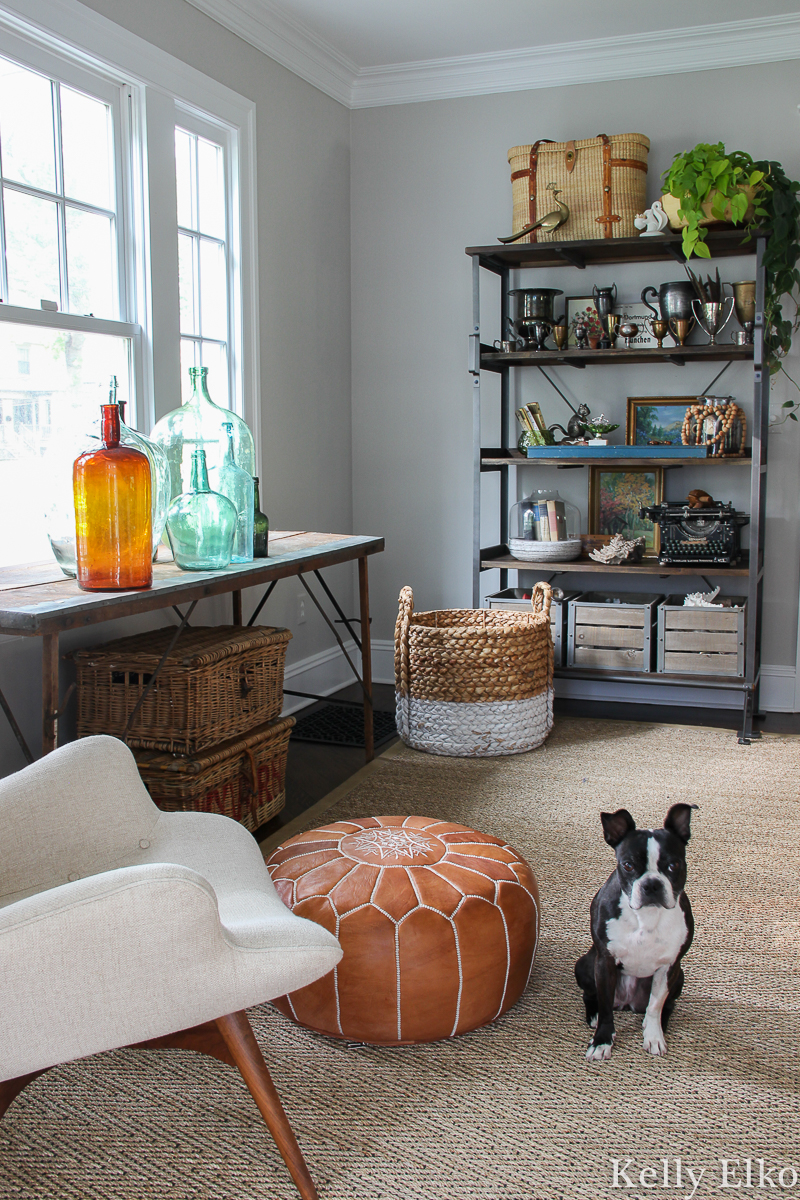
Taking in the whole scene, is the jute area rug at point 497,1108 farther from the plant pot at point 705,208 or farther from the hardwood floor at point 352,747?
the plant pot at point 705,208

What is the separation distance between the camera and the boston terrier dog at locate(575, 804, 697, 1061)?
63.9 inches

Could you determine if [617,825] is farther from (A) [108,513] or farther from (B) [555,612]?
(B) [555,612]

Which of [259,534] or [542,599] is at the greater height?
[259,534]

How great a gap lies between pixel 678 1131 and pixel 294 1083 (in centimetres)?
63

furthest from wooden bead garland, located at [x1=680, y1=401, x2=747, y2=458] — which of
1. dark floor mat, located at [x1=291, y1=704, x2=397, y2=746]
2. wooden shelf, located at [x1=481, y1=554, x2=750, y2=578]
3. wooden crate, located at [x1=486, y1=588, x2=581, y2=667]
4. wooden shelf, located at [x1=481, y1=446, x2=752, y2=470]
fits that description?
dark floor mat, located at [x1=291, y1=704, x2=397, y2=746]

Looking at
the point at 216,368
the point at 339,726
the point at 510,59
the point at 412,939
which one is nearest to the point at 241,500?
the point at 216,368

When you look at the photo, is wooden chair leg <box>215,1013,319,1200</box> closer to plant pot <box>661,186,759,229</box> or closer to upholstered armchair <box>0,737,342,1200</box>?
upholstered armchair <box>0,737,342,1200</box>

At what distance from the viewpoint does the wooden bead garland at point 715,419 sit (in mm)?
3789

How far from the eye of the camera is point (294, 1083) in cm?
168

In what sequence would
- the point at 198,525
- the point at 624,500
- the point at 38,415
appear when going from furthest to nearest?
the point at 624,500 < the point at 38,415 < the point at 198,525

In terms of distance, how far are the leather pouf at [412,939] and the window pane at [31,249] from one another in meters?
1.70

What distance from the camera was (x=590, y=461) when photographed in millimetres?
3959

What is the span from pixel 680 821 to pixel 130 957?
919 millimetres

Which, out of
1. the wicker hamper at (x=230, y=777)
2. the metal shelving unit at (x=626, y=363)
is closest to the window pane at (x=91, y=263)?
the wicker hamper at (x=230, y=777)
